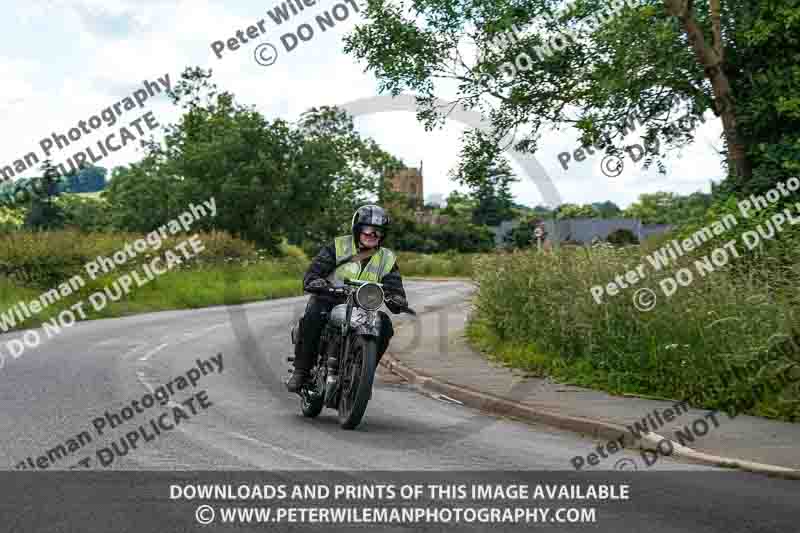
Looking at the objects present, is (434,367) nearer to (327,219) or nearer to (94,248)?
(94,248)

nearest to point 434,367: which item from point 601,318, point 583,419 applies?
point 601,318

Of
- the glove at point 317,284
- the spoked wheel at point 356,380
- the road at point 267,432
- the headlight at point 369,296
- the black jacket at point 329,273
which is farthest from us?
the black jacket at point 329,273

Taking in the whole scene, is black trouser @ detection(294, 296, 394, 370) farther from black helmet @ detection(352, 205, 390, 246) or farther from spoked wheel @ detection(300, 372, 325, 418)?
black helmet @ detection(352, 205, 390, 246)

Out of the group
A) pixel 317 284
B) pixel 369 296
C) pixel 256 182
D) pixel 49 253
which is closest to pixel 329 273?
pixel 317 284

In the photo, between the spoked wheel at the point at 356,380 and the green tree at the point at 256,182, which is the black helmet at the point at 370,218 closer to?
the spoked wheel at the point at 356,380

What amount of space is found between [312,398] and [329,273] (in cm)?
127

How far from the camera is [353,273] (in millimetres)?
10516

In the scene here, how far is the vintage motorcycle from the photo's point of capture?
9.70 metres

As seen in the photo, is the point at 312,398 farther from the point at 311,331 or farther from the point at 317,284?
the point at 317,284

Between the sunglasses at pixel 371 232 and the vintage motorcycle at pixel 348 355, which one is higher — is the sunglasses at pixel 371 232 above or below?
above

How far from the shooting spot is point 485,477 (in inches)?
307

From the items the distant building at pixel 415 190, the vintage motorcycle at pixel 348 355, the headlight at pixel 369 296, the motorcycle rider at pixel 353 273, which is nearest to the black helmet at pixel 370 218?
the motorcycle rider at pixel 353 273

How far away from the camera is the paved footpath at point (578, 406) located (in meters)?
9.19

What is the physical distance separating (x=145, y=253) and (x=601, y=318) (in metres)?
26.9
